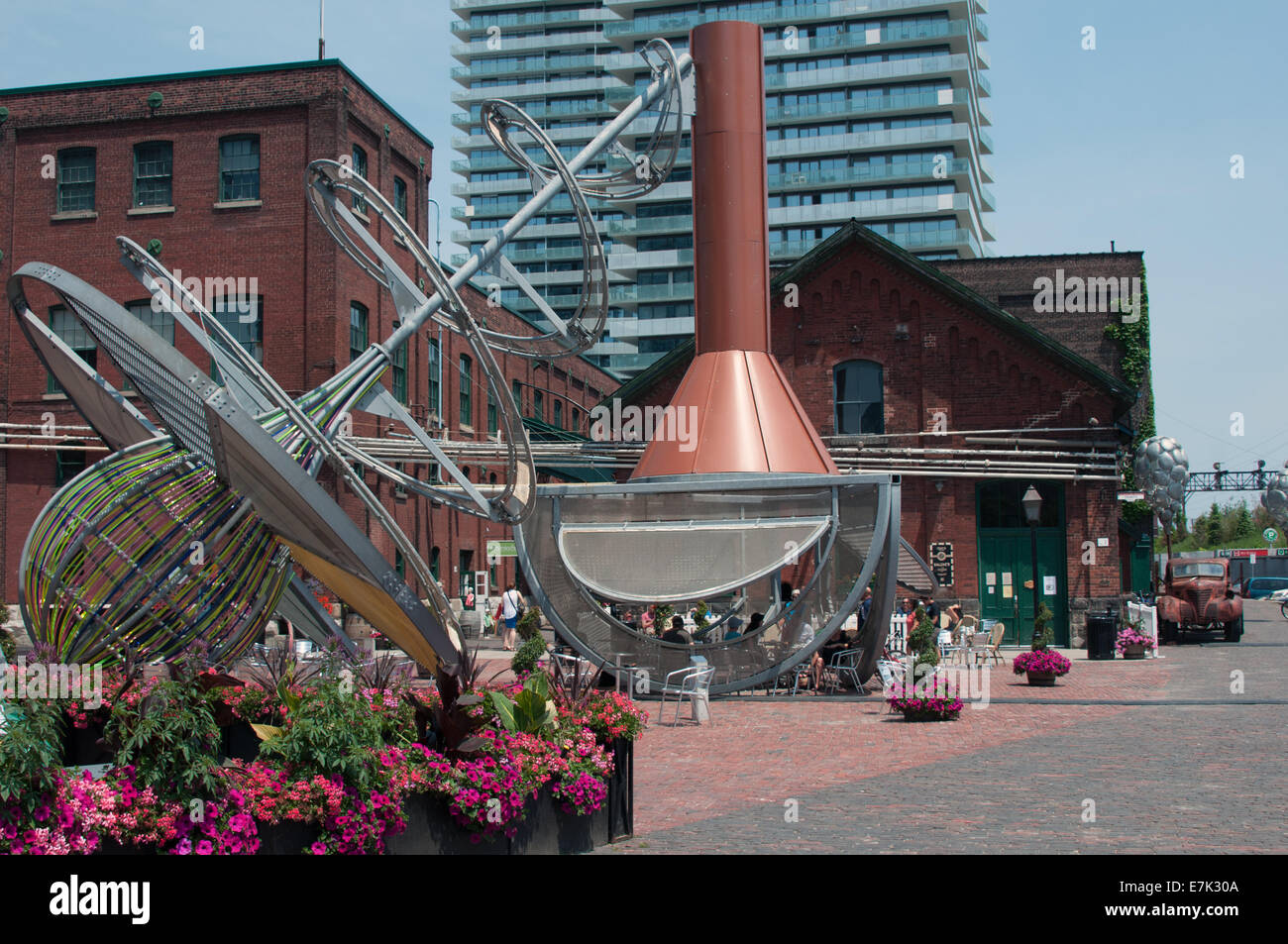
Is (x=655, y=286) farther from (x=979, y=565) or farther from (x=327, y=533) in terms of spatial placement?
(x=327, y=533)

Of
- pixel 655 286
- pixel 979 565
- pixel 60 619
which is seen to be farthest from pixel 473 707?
pixel 655 286

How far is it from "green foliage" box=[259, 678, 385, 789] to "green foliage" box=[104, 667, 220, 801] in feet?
1.61

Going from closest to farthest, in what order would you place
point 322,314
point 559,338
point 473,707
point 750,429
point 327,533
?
point 473,707
point 327,533
point 559,338
point 750,429
point 322,314

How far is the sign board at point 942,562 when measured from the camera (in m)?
33.8

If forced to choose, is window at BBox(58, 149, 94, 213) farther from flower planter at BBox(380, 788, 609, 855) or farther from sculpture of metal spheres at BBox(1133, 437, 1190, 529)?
flower planter at BBox(380, 788, 609, 855)

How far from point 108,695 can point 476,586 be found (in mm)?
37908

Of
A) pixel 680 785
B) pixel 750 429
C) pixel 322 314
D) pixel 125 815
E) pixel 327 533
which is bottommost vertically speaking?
pixel 680 785

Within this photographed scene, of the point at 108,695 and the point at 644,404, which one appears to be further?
the point at 644,404

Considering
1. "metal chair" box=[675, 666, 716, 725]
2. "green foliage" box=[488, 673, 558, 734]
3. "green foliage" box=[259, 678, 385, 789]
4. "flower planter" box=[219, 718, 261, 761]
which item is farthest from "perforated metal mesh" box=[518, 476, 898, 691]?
"green foliage" box=[259, 678, 385, 789]

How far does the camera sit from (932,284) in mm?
34531

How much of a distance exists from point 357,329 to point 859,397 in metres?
14.3

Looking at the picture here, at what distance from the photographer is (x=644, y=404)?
3741cm

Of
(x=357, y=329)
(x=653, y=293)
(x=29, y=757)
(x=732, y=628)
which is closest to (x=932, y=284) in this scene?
(x=732, y=628)

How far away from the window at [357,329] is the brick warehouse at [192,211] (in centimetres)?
6
